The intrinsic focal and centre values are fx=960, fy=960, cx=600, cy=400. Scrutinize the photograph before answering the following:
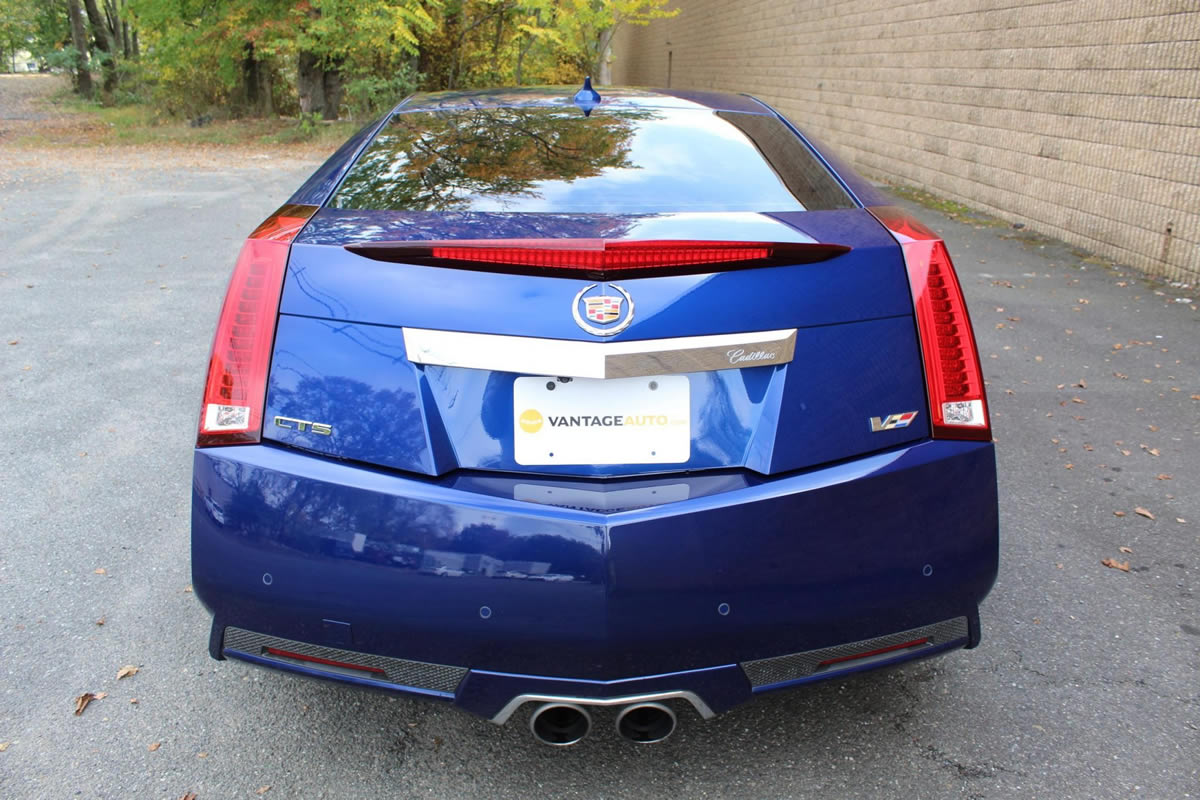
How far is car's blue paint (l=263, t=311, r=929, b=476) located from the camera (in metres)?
2.06

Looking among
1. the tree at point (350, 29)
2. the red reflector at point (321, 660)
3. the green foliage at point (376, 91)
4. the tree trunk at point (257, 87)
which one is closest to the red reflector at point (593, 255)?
the red reflector at point (321, 660)

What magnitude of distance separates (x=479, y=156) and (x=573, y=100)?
0.66 meters

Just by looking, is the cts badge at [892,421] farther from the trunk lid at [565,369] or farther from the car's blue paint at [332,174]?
the car's blue paint at [332,174]

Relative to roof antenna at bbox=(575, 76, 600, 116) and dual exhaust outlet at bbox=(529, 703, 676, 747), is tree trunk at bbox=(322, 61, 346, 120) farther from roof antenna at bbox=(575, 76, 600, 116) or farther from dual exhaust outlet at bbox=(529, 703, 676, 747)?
dual exhaust outlet at bbox=(529, 703, 676, 747)

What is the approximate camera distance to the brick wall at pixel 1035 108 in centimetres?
774

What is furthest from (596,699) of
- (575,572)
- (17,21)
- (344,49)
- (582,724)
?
(17,21)

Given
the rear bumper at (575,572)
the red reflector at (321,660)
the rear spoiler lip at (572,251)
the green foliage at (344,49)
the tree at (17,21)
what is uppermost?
the tree at (17,21)

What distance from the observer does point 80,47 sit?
30.9 meters

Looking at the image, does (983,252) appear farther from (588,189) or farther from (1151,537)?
(588,189)

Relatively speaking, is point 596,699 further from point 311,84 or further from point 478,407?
point 311,84

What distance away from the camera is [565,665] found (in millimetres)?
2041

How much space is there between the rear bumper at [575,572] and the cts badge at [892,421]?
6cm

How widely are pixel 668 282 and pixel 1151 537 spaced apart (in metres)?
2.71

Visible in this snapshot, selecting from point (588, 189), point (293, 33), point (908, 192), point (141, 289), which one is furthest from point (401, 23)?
point (588, 189)
